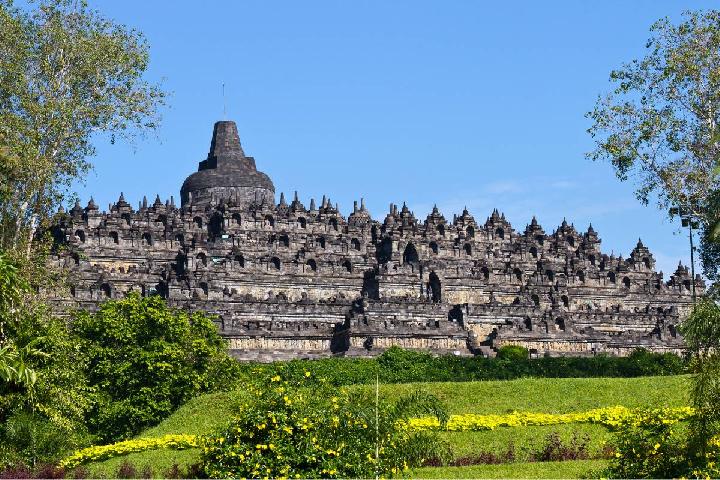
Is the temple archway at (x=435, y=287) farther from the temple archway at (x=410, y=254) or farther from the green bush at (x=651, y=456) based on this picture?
the green bush at (x=651, y=456)

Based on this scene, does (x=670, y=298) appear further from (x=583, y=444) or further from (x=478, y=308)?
(x=583, y=444)

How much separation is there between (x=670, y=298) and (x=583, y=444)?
74154 millimetres

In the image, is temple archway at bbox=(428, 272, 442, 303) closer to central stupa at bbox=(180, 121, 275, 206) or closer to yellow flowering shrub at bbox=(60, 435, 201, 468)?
central stupa at bbox=(180, 121, 275, 206)

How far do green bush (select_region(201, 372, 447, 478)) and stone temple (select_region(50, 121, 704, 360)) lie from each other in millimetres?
50487

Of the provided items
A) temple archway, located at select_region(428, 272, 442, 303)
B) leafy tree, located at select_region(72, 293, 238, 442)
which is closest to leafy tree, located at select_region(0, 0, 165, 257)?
leafy tree, located at select_region(72, 293, 238, 442)

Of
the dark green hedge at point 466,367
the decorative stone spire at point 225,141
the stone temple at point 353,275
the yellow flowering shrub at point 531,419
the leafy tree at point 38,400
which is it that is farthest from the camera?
the decorative stone spire at point 225,141

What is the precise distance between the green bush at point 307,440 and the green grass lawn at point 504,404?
25.3 feet

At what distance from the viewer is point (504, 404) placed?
54.2 m

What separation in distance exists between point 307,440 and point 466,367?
1678 inches

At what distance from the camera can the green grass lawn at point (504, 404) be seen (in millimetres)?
45594

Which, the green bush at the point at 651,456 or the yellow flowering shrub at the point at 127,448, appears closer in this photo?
the green bush at the point at 651,456

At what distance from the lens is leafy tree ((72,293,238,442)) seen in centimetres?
5794

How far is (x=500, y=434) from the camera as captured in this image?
47219 millimetres

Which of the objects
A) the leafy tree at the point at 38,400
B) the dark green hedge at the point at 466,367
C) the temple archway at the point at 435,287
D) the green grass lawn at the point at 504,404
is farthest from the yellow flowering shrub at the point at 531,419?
the temple archway at the point at 435,287
